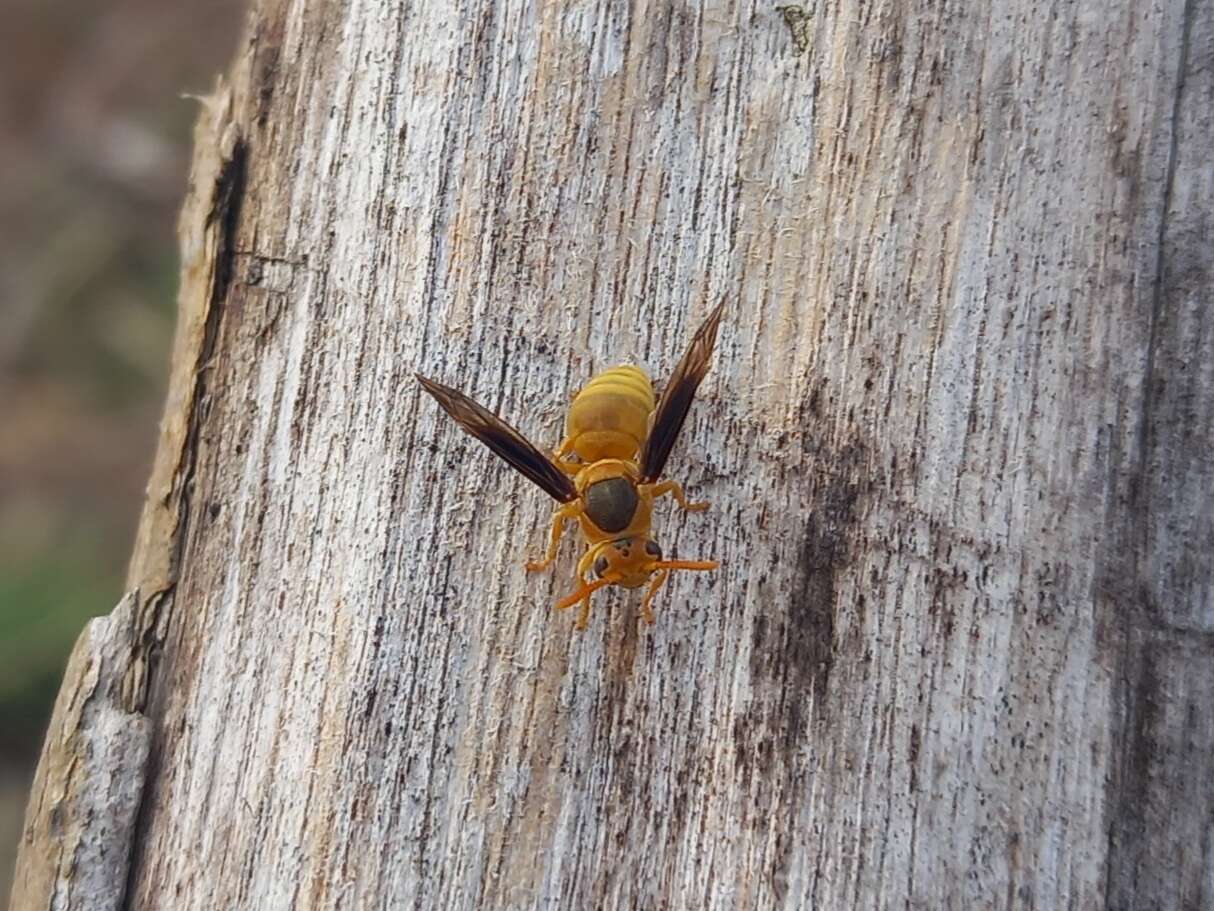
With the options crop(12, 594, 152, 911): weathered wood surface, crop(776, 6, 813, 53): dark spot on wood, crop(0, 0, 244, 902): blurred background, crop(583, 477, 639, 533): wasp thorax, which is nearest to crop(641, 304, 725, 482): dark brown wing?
crop(583, 477, 639, 533): wasp thorax

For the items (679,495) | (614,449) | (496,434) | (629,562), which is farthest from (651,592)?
(496,434)

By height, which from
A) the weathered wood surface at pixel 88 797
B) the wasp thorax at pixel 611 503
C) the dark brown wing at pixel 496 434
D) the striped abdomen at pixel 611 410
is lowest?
the weathered wood surface at pixel 88 797

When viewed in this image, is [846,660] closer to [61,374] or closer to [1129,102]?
[1129,102]

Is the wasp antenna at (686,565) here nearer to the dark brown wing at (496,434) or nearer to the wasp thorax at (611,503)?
the wasp thorax at (611,503)

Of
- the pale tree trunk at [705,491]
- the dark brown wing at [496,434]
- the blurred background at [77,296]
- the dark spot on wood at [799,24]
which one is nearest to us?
the pale tree trunk at [705,491]

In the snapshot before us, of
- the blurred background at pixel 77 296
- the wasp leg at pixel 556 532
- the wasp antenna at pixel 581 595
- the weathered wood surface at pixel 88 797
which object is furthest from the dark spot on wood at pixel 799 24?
the blurred background at pixel 77 296
